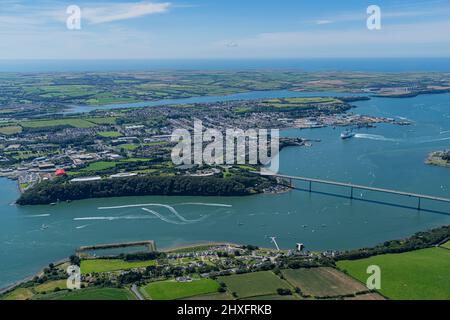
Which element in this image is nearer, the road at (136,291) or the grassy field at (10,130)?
the road at (136,291)

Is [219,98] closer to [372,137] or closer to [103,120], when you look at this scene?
[103,120]

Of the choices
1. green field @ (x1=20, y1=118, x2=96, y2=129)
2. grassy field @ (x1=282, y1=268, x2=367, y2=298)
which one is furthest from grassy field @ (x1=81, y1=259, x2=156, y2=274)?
green field @ (x1=20, y1=118, x2=96, y2=129)

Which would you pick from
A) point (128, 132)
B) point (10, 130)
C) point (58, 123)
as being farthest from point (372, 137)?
point (10, 130)

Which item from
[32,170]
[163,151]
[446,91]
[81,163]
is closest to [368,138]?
[163,151]

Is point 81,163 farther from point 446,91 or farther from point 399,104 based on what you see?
point 446,91

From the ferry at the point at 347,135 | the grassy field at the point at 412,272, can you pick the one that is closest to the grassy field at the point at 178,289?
the grassy field at the point at 412,272

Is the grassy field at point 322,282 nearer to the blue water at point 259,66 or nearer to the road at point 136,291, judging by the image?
the road at point 136,291
